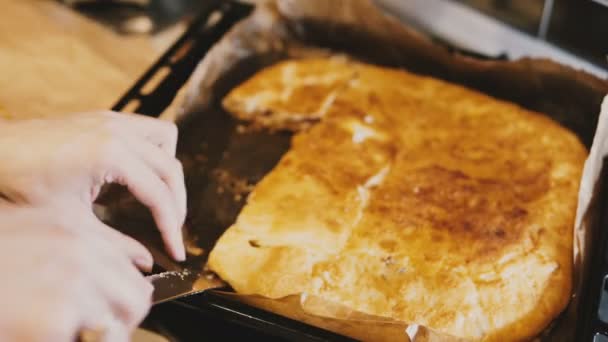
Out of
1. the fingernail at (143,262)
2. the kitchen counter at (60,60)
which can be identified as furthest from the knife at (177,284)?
the kitchen counter at (60,60)

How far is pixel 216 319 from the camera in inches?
54.7

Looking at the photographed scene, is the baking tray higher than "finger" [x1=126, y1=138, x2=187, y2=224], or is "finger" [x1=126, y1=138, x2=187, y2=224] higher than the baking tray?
"finger" [x1=126, y1=138, x2=187, y2=224]

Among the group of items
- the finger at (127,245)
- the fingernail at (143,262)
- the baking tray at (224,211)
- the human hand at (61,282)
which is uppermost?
the human hand at (61,282)

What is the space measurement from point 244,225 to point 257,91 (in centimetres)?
54

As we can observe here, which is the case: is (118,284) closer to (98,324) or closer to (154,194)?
(98,324)

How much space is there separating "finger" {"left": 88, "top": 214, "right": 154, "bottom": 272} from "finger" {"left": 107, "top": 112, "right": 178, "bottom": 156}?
205mm

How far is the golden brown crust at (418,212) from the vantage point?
1386 millimetres

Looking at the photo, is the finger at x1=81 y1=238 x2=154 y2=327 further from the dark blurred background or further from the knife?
the dark blurred background

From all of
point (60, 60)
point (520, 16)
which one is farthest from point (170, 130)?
point (520, 16)

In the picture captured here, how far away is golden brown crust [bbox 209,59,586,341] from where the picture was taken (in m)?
1.39

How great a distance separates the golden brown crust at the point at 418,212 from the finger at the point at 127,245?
41 centimetres

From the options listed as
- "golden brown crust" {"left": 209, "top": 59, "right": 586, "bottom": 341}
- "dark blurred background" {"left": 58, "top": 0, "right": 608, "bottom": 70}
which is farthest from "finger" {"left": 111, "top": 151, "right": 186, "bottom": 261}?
"dark blurred background" {"left": 58, "top": 0, "right": 608, "bottom": 70}

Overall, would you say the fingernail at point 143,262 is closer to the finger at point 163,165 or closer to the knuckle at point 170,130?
the finger at point 163,165

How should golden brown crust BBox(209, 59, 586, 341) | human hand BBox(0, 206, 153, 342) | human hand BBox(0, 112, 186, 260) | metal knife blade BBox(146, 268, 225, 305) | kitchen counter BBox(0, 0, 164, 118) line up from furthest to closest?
kitchen counter BBox(0, 0, 164, 118)
golden brown crust BBox(209, 59, 586, 341)
metal knife blade BBox(146, 268, 225, 305)
human hand BBox(0, 112, 186, 260)
human hand BBox(0, 206, 153, 342)
